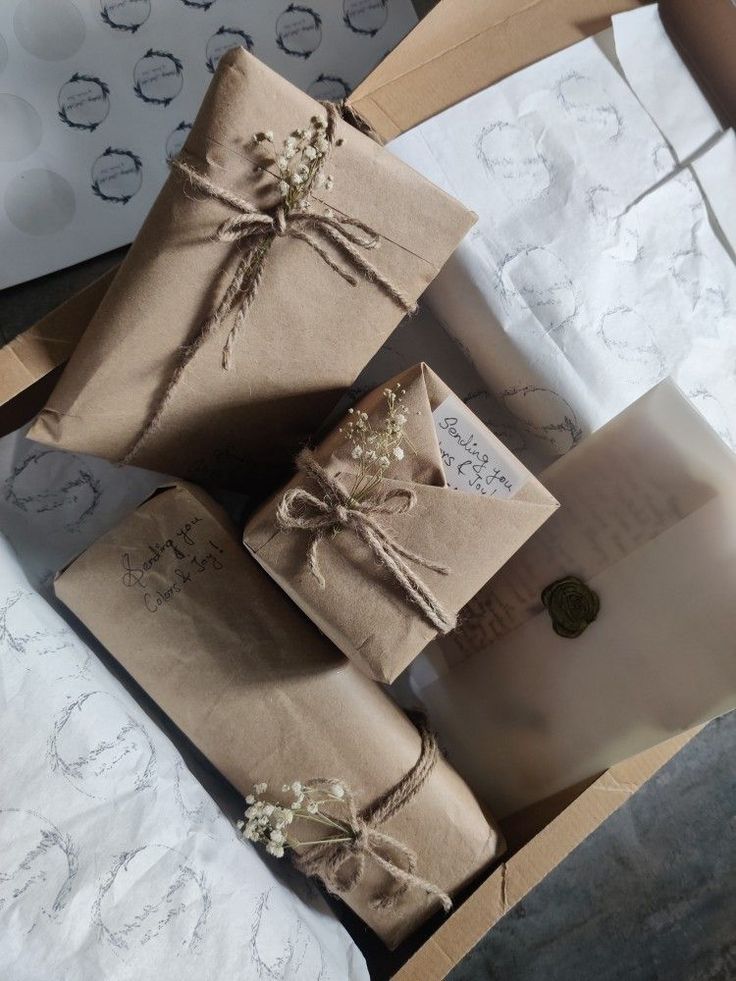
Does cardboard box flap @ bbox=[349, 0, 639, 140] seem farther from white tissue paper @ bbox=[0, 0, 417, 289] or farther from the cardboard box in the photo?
white tissue paper @ bbox=[0, 0, 417, 289]

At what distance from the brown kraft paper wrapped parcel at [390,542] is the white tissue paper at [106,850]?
0.69 feet

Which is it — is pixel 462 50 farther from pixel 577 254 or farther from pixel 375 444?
pixel 375 444

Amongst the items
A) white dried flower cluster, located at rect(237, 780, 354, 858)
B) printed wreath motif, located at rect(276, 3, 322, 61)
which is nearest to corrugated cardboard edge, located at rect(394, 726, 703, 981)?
white dried flower cluster, located at rect(237, 780, 354, 858)

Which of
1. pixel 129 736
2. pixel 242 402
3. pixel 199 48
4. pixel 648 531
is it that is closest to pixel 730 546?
pixel 648 531

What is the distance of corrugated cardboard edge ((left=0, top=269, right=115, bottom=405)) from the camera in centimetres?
66

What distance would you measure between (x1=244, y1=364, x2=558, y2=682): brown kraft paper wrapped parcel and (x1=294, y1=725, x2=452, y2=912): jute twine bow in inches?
5.7

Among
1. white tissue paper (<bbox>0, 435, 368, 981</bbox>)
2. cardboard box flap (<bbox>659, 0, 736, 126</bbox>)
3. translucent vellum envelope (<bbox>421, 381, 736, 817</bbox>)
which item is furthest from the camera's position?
cardboard box flap (<bbox>659, 0, 736, 126</bbox>)

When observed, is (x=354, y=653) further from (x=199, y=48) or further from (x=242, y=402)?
(x=199, y=48)

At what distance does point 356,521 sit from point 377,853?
1.16ft

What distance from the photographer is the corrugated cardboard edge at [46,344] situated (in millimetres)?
661

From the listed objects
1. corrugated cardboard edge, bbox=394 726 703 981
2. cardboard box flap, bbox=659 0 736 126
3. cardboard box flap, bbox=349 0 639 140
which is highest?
cardboard box flap, bbox=349 0 639 140

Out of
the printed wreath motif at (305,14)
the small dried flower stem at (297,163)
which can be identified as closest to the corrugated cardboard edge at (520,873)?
the small dried flower stem at (297,163)

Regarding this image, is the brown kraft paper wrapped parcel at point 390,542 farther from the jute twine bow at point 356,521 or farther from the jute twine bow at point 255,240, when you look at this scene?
the jute twine bow at point 255,240

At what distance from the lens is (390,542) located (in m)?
0.65
